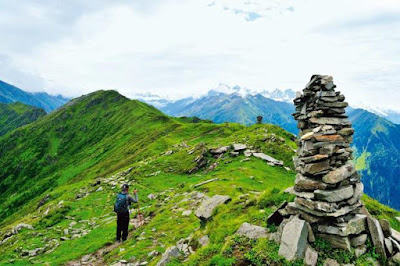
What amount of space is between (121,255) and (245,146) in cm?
3270

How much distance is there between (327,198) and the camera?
13125mm

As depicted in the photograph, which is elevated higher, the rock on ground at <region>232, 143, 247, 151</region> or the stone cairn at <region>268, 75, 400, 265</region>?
the stone cairn at <region>268, 75, 400, 265</region>

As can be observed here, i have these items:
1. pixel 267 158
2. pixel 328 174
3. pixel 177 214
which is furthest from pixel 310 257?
pixel 267 158

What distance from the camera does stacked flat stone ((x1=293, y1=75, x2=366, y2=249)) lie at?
12992 mm

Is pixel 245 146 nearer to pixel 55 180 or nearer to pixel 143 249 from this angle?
pixel 143 249

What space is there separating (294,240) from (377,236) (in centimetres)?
404

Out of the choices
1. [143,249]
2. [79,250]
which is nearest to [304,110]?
[143,249]

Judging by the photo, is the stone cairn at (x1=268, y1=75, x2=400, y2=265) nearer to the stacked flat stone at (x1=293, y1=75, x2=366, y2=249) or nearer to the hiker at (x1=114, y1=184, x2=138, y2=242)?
the stacked flat stone at (x1=293, y1=75, x2=366, y2=249)

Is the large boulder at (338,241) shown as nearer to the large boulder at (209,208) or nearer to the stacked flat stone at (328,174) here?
the stacked flat stone at (328,174)

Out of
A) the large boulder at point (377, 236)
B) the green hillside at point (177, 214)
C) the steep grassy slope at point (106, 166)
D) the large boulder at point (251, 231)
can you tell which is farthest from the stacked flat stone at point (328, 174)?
the steep grassy slope at point (106, 166)

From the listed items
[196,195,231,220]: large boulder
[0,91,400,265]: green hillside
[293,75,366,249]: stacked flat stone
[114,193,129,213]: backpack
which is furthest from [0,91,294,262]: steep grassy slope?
[293,75,366,249]: stacked flat stone

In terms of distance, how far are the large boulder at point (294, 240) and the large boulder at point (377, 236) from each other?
3.18 meters

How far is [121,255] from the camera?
1955 centimetres

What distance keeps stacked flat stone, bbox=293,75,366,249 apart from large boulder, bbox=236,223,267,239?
2246 mm
